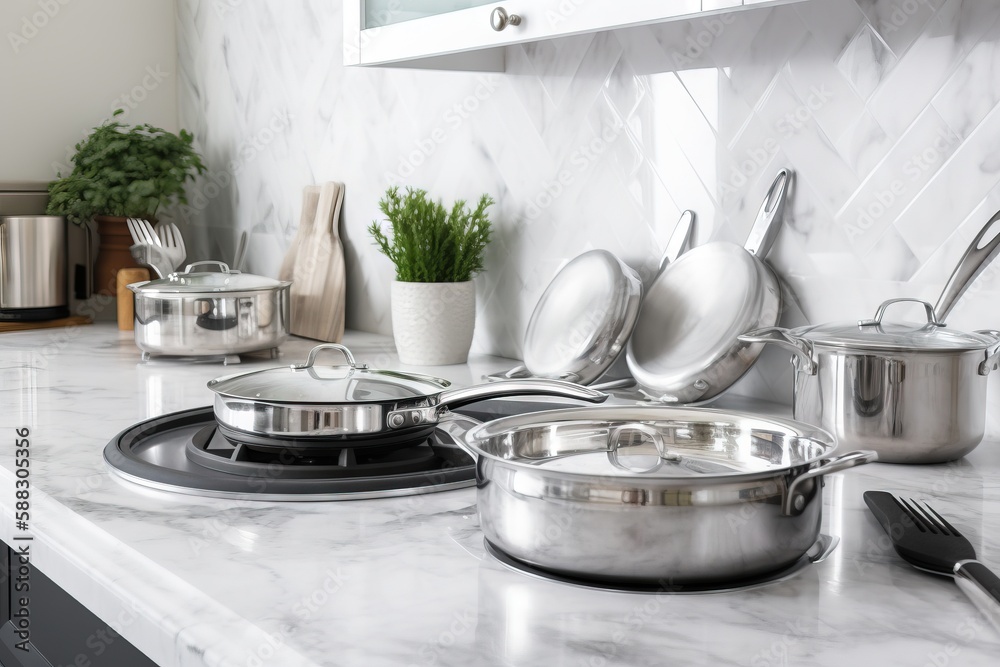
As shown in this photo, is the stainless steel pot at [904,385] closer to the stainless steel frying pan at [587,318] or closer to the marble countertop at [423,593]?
the marble countertop at [423,593]

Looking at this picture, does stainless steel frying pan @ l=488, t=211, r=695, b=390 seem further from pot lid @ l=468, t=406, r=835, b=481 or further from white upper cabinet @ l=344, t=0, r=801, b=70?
pot lid @ l=468, t=406, r=835, b=481

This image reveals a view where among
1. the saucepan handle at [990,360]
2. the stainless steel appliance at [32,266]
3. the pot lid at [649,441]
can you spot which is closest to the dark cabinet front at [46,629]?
the pot lid at [649,441]

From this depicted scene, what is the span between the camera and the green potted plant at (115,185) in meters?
2.16

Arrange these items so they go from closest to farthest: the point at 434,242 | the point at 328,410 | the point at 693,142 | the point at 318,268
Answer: the point at 328,410 → the point at 693,142 → the point at 434,242 → the point at 318,268

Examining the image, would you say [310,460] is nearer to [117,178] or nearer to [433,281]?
[433,281]

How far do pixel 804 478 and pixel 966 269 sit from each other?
Answer: 0.51 metres

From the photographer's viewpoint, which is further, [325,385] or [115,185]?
[115,185]

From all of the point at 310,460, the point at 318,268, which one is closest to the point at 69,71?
the point at 318,268

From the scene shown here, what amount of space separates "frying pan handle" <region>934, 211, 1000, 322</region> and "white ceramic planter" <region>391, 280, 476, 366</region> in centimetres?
76

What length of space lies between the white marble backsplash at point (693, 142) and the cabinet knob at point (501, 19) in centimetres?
28

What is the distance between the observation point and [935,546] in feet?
2.20

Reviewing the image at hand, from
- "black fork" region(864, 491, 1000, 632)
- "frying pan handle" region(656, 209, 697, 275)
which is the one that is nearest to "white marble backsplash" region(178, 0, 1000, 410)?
"frying pan handle" region(656, 209, 697, 275)

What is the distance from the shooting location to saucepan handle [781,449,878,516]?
2.04 ft

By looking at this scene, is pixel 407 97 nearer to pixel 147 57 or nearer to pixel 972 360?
pixel 147 57
